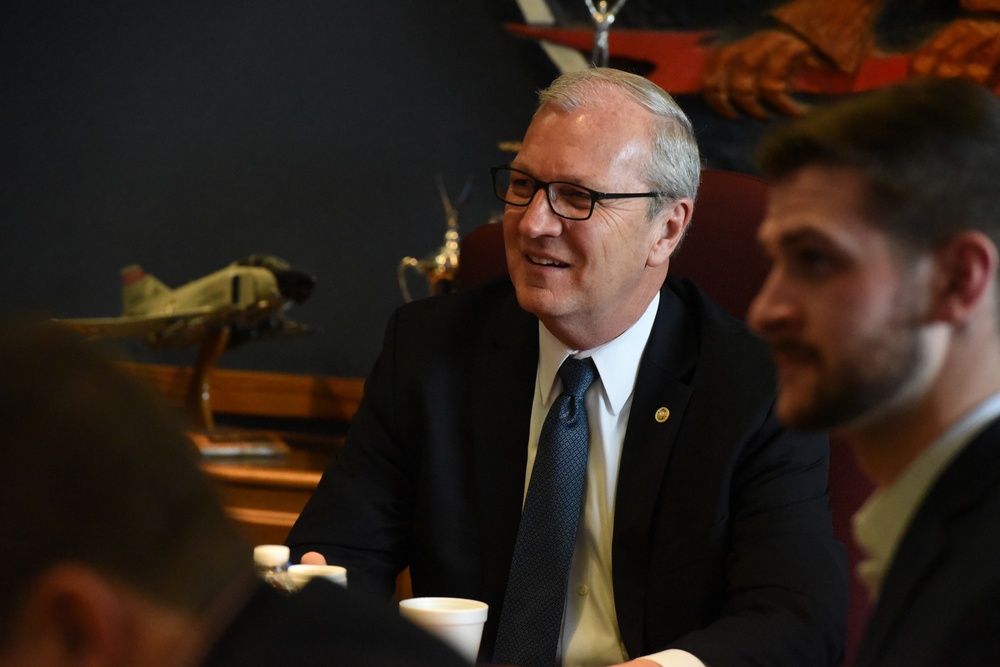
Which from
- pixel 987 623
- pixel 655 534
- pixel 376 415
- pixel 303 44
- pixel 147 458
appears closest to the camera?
pixel 147 458

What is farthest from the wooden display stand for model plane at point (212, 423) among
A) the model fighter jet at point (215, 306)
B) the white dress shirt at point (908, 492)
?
the white dress shirt at point (908, 492)

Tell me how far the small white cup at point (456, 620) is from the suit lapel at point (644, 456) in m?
0.39

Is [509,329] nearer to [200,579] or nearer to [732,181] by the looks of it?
[732,181]

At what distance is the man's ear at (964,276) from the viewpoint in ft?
2.63

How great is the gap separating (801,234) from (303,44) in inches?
105

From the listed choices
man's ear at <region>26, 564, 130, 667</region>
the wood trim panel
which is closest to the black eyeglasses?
man's ear at <region>26, 564, 130, 667</region>

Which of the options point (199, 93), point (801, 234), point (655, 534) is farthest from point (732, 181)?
point (199, 93)

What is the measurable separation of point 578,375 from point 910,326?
0.99 m

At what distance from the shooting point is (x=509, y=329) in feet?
6.32

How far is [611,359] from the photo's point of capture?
1791 mm

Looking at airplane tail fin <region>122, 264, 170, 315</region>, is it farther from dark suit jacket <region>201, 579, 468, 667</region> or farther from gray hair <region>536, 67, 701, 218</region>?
dark suit jacket <region>201, 579, 468, 667</region>

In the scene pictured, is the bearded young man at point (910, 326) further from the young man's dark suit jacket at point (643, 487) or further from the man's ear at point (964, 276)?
the young man's dark suit jacket at point (643, 487)

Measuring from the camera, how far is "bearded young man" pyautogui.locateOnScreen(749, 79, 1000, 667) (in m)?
0.80

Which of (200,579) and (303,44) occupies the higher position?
(303,44)
